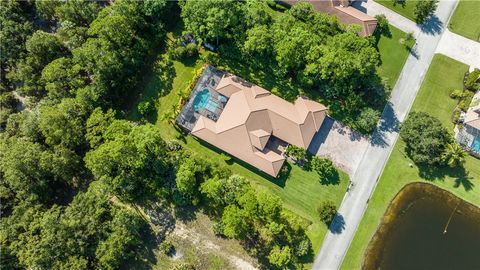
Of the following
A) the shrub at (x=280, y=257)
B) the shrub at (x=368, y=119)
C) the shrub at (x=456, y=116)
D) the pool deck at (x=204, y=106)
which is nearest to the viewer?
the shrub at (x=280, y=257)

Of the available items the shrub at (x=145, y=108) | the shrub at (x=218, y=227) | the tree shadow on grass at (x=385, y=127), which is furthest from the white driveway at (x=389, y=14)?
the shrub at (x=218, y=227)

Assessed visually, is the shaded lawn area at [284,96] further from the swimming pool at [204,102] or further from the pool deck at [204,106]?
the swimming pool at [204,102]

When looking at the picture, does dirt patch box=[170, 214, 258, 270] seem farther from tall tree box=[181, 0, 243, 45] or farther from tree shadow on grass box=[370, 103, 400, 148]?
tall tree box=[181, 0, 243, 45]

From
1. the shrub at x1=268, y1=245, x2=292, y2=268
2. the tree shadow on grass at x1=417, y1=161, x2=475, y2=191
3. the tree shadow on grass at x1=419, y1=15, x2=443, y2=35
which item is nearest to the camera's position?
the shrub at x1=268, y1=245, x2=292, y2=268

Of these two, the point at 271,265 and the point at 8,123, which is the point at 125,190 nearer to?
the point at 8,123

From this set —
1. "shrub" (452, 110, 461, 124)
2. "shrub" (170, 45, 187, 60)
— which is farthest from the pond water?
"shrub" (170, 45, 187, 60)

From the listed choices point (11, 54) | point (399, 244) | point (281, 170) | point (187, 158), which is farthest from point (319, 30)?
point (11, 54)

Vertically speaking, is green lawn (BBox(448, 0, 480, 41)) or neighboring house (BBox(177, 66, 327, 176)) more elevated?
green lawn (BBox(448, 0, 480, 41))
